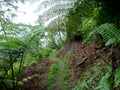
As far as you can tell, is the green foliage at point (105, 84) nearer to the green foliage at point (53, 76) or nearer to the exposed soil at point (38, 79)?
the green foliage at point (53, 76)

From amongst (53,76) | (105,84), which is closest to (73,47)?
(53,76)

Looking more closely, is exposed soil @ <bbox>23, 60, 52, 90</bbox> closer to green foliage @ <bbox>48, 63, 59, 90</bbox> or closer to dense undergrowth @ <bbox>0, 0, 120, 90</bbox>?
dense undergrowth @ <bbox>0, 0, 120, 90</bbox>

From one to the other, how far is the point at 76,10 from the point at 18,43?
2026 millimetres

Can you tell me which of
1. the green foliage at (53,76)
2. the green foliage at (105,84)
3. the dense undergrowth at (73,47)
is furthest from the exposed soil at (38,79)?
the green foliage at (105,84)

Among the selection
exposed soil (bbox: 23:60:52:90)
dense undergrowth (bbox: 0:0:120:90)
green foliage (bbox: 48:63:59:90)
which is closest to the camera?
dense undergrowth (bbox: 0:0:120:90)

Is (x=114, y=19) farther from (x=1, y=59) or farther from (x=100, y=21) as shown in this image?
(x=1, y=59)

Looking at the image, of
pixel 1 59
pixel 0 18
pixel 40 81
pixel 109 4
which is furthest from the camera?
pixel 40 81

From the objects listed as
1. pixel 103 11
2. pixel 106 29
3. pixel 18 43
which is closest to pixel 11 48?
pixel 18 43

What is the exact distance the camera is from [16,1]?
5.36 m

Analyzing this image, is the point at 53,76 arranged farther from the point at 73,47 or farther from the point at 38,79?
the point at 73,47

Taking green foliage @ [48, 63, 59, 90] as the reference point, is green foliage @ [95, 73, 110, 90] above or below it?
above

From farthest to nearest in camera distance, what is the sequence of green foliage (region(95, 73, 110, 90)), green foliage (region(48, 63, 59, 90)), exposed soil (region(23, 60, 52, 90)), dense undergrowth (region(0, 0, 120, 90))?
1. exposed soil (region(23, 60, 52, 90))
2. green foliage (region(48, 63, 59, 90))
3. dense undergrowth (region(0, 0, 120, 90))
4. green foliage (region(95, 73, 110, 90))

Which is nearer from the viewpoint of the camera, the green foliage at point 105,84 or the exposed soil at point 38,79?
the green foliage at point 105,84

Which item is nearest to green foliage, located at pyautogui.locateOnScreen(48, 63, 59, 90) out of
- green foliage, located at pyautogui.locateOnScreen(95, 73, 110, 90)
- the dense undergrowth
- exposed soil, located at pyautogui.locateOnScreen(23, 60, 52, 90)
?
the dense undergrowth
